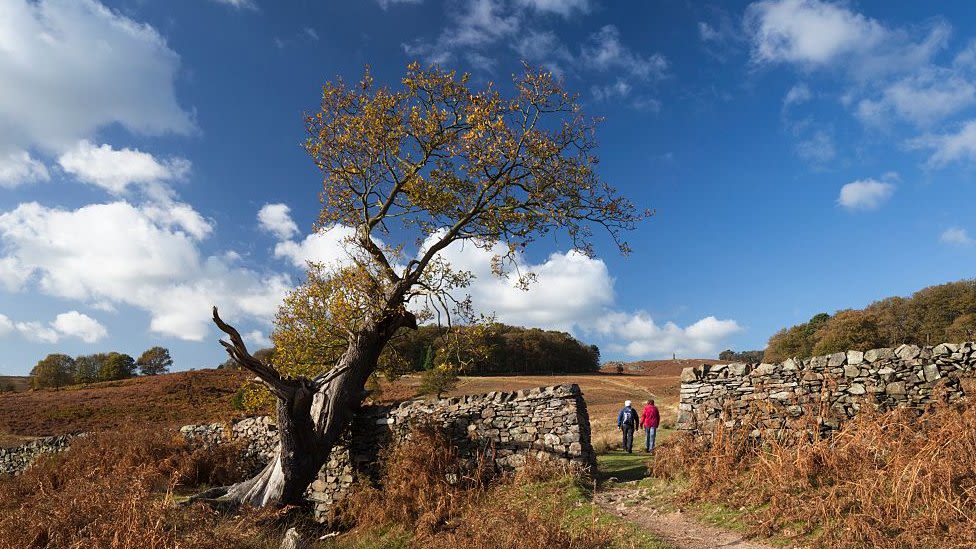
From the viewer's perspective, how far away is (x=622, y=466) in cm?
1508

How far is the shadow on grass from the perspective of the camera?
529 inches

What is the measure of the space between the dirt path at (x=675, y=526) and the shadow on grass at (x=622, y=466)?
197cm

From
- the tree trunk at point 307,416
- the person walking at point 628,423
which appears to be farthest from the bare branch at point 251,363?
the person walking at point 628,423

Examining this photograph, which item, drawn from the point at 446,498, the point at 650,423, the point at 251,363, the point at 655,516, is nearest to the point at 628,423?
the point at 650,423

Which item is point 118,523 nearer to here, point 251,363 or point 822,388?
point 251,363

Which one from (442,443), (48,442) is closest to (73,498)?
(442,443)

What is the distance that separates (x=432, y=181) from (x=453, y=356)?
516cm

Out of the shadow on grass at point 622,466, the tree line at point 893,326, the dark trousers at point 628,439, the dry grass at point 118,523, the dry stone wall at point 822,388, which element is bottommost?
the shadow on grass at point 622,466

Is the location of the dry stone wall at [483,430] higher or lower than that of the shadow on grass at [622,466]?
higher

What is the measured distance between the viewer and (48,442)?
86.1ft

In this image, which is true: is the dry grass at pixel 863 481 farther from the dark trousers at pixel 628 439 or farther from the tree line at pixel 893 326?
the tree line at pixel 893 326

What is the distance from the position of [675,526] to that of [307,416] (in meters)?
9.46

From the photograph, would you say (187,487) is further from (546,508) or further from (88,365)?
(88,365)

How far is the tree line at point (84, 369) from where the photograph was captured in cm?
6256
